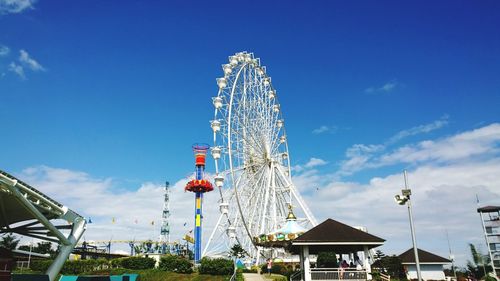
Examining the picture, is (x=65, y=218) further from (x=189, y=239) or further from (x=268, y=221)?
(x=189, y=239)

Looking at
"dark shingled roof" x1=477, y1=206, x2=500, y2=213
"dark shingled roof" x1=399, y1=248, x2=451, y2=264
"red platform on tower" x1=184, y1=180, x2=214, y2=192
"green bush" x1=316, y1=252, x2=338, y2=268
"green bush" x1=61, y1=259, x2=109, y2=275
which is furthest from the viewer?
"red platform on tower" x1=184, y1=180, x2=214, y2=192

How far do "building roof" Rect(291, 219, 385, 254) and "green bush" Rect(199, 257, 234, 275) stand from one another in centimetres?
1324

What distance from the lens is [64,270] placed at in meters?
40.6

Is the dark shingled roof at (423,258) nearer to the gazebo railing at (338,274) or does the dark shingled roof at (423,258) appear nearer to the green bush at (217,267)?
the gazebo railing at (338,274)

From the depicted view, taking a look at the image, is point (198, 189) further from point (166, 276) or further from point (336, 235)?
point (336, 235)

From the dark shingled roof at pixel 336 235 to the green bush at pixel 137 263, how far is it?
22.9 metres

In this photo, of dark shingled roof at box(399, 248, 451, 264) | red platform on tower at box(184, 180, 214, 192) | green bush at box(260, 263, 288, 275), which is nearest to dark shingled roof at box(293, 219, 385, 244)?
green bush at box(260, 263, 288, 275)

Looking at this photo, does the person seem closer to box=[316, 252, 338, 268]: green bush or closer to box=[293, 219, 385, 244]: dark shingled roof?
box=[316, 252, 338, 268]: green bush

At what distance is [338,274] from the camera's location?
914 inches

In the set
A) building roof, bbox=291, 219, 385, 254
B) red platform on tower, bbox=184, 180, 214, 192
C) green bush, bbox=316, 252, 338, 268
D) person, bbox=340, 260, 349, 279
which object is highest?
red platform on tower, bbox=184, 180, 214, 192

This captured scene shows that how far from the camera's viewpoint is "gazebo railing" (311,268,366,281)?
23.2 meters

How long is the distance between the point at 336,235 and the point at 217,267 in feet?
54.5

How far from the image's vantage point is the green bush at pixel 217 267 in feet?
121

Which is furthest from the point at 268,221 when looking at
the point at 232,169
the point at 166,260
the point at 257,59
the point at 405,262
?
the point at 257,59
